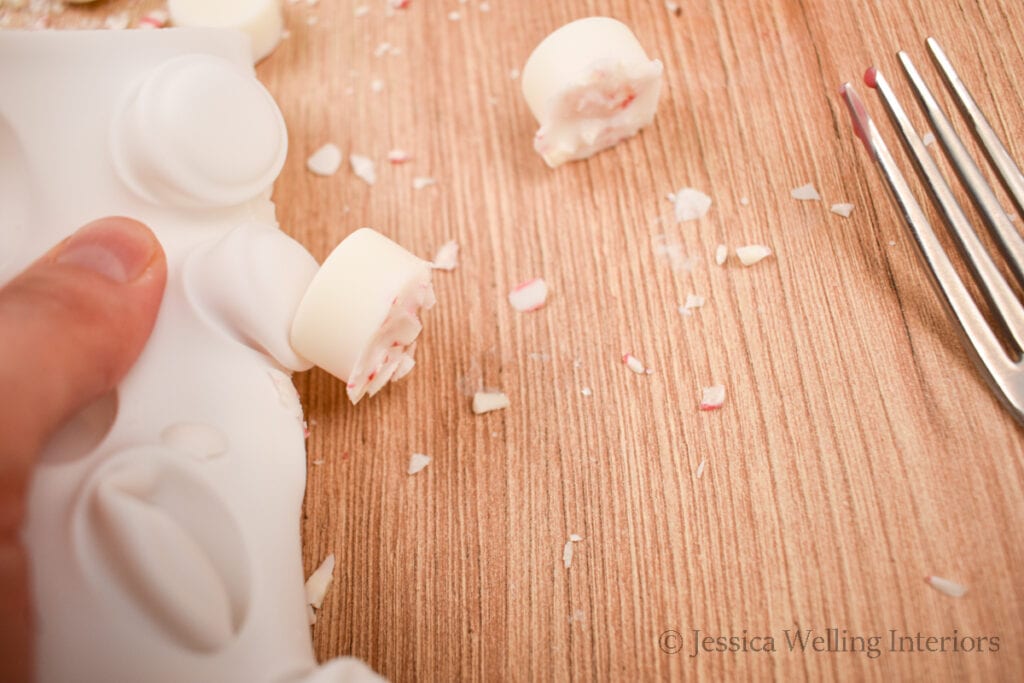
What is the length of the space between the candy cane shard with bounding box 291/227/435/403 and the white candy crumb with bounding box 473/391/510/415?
85 mm

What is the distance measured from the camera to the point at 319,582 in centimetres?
55

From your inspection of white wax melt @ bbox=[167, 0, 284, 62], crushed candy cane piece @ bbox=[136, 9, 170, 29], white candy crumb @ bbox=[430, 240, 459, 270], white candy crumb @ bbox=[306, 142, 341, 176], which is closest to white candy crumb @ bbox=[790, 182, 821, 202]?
white candy crumb @ bbox=[430, 240, 459, 270]

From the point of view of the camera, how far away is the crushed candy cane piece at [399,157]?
2.28 ft

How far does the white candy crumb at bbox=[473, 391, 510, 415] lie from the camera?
591 millimetres

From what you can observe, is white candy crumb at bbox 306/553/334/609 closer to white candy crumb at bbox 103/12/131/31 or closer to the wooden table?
the wooden table

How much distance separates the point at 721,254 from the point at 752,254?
0.02 meters

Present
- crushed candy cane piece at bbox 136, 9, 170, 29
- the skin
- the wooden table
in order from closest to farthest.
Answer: the skin, the wooden table, crushed candy cane piece at bbox 136, 9, 170, 29

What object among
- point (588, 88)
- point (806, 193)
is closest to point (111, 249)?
point (588, 88)

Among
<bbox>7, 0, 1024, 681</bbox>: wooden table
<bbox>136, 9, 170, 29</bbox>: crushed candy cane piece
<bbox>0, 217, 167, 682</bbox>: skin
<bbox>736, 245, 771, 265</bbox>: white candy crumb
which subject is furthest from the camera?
<bbox>136, 9, 170, 29</bbox>: crushed candy cane piece

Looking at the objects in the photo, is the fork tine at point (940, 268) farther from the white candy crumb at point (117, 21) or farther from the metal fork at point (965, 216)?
the white candy crumb at point (117, 21)

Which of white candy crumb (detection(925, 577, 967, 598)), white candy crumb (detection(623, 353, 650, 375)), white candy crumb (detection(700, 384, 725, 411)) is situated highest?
white candy crumb (detection(623, 353, 650, 375))

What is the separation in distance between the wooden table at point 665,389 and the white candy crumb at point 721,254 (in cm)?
1

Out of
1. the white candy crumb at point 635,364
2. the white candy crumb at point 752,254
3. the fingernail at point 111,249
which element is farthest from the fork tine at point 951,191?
the fingernail at point 111,249

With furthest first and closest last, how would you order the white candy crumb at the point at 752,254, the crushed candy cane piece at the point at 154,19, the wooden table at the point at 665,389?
the crushed candy cane piece at the point at 154,19 < the white candy crumb at the point at 752,254 < the wooden table at the point at 665,389
